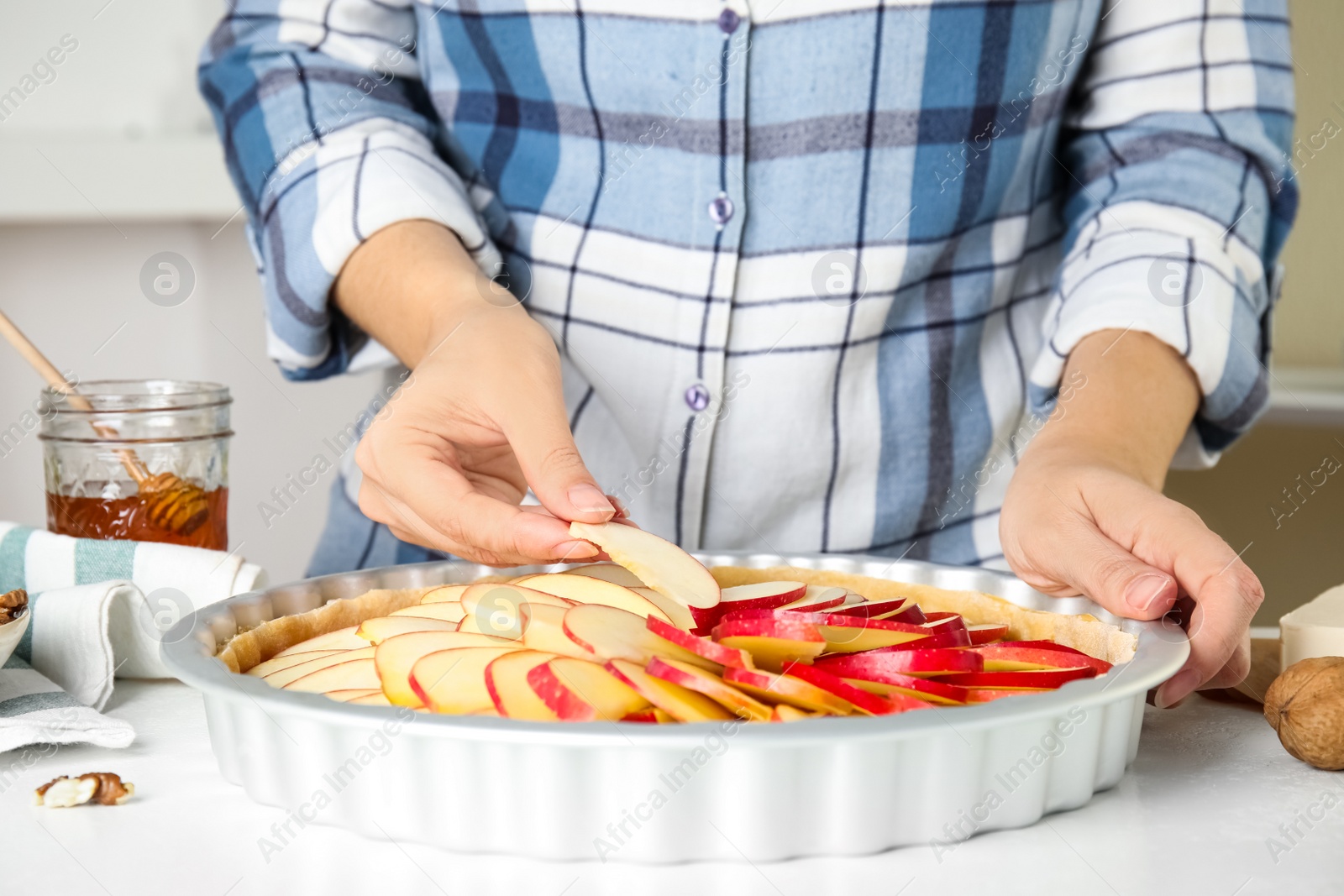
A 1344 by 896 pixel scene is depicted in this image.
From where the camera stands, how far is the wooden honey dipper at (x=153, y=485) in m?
0.88

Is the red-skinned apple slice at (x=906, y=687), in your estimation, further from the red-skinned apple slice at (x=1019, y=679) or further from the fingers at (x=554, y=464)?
the fingers at (x=554, y=464)

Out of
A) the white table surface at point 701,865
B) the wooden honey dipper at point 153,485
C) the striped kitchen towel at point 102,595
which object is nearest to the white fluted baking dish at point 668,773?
the white table surface at point 701,865

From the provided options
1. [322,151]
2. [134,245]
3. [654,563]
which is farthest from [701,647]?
[134,245]

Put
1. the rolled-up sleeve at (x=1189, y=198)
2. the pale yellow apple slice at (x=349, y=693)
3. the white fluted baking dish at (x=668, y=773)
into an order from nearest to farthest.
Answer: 1. the white fluted baking dish at (x=668, y=773)
2. the pale yellow apple slice at (x=349, y=693)
3. the rolled-up sleeve at (x=1189, y=198)

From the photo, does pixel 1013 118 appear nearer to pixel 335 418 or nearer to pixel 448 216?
pixel 448 216

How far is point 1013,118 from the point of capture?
3.15ft

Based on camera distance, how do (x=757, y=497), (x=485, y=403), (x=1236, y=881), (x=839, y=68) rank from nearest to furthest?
(x=1236, y=881)
(x=485, y=403)
(x=839, y=68)
(x=757, y=497)

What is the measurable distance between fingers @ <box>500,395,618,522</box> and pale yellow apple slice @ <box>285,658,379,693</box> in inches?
5.6

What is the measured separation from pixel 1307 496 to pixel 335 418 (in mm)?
1952

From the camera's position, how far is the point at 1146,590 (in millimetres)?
604

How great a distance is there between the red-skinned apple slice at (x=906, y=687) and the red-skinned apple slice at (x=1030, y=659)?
57 millimetres

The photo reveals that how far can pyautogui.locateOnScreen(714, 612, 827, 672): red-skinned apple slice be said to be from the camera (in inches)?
21.1

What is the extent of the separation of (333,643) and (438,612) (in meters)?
0.06

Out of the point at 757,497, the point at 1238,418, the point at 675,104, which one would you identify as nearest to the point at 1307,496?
the point at 1238,418
